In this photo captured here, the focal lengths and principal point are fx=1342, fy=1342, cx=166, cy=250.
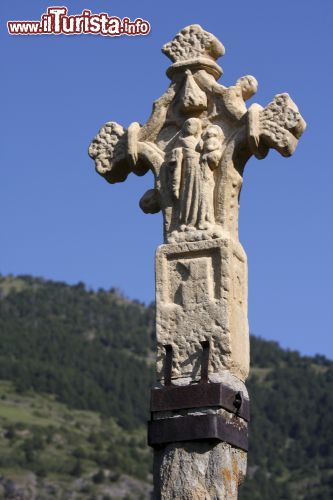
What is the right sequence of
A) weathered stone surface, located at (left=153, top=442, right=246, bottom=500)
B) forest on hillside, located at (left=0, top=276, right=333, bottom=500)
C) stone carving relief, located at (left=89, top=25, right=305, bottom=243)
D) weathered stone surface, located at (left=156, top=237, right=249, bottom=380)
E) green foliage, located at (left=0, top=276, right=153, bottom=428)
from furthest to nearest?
green foliage, located at (left=0, top=276, right=153, bottom=428), forest on hillside, located at (left=0, top=276, right=333, bottom=500), stone carving relief, located at (left=89, top=25, right=305, bottom=243), weathered stone surface, located at (left=156, top=237, right=249, bottom=380), weathered stone surface, located at (left=153, top=442, right=246, bottom=500)

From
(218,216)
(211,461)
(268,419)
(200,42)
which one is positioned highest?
(268,419)

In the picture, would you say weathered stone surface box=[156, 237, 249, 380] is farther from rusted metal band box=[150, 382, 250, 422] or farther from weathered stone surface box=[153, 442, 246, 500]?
weathered stone surface box=[153, 442, 246, 500]

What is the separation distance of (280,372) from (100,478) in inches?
1962

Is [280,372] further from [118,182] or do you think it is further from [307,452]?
[118,182]

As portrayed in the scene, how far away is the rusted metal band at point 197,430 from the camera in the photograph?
8.73m

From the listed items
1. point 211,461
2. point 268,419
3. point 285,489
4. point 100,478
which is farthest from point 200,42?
point 268,419

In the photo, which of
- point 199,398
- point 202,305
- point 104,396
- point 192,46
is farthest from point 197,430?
point 104,396

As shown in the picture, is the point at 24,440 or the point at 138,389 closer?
the point at 24,440

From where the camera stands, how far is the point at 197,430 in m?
8.79

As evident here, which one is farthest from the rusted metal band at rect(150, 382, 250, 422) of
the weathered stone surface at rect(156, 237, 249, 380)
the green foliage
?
the green foliage

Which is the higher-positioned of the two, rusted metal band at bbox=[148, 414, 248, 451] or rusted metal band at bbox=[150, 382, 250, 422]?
rusted metal band at bbox=[150, 382, 250, 422]

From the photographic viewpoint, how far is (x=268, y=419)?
14225 centimetres

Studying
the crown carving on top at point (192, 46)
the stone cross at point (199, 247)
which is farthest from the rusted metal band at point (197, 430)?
the crown carving on top at point (192, 46)

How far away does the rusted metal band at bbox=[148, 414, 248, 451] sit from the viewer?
873 centimetres
